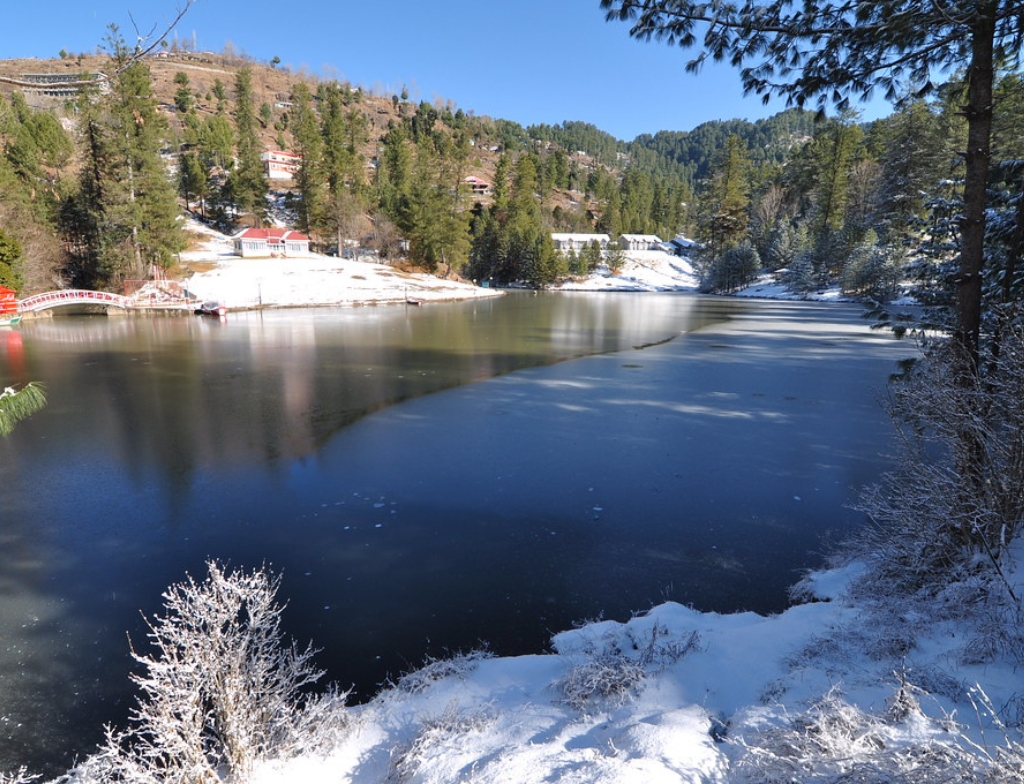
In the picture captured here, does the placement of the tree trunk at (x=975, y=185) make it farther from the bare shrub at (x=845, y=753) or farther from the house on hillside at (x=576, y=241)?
the house on hillside at (x=576, y=241)

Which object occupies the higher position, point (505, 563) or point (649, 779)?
point (649, 779)

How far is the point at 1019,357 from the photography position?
3.96m

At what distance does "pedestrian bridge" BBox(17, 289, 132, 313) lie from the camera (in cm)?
3141

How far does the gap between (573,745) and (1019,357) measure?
13.4 ft

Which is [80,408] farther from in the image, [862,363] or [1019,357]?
[862,363]

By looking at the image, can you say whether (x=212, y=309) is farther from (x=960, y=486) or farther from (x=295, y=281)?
(x=960, y=486)

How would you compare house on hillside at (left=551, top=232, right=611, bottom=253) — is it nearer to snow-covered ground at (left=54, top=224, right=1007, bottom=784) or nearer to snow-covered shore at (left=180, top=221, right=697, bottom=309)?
snow-covered shore at (left=180, top=221, right=697, bottom=309)

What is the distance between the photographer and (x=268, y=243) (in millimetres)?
55781

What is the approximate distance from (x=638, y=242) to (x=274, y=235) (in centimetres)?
6322

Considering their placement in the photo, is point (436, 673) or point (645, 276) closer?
point (436, 673)

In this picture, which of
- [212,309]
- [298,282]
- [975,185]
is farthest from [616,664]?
[298,282]

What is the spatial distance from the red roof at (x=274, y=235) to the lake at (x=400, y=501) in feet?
134

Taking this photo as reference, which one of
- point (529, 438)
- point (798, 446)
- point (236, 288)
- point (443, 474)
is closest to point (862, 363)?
point (798, 446)

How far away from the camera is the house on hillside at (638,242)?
318 feet
